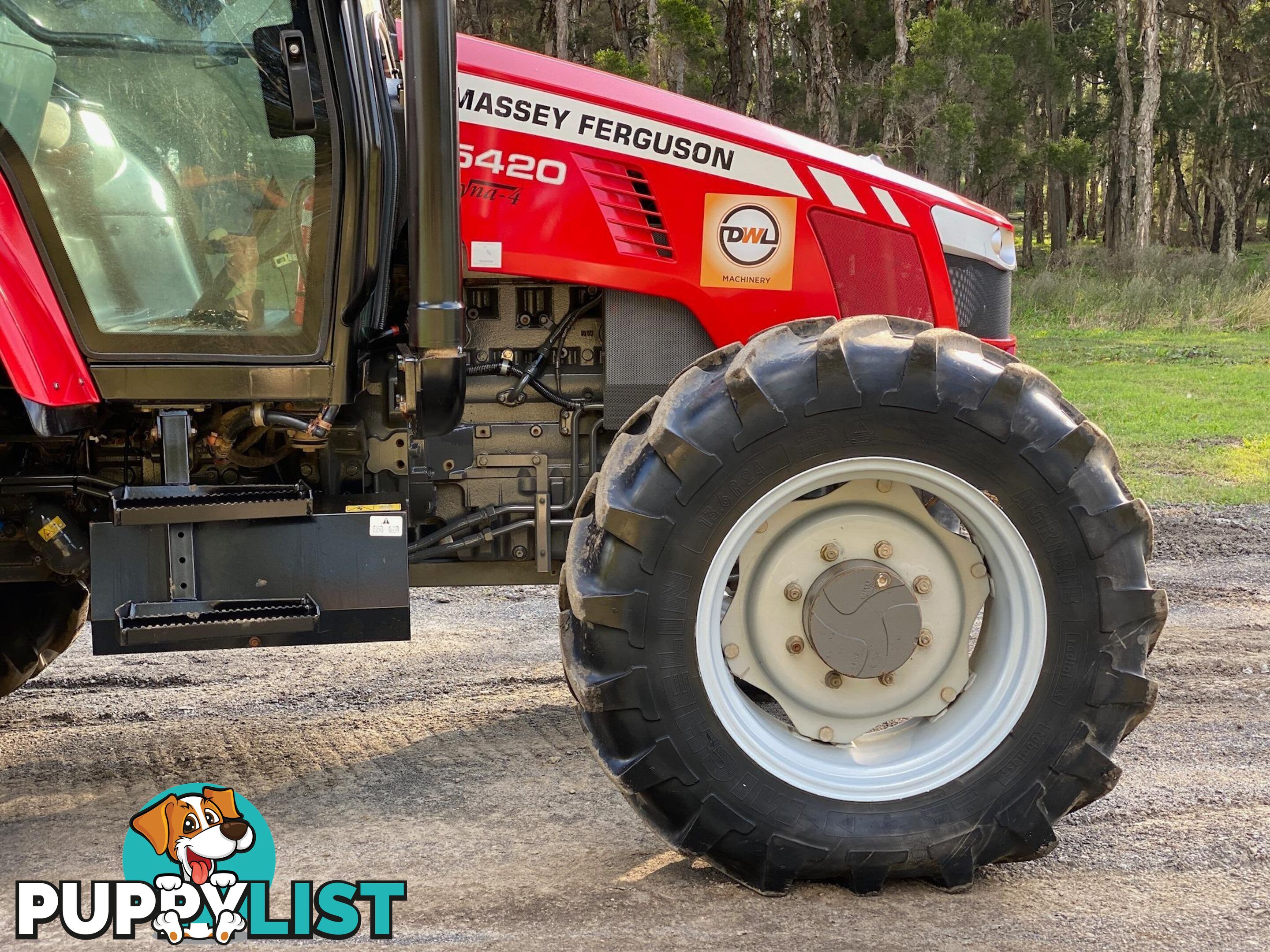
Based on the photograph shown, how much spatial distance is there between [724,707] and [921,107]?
19899 millimetres

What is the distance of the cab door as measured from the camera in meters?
2.95

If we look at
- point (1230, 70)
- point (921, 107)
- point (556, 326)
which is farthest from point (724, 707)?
point (1230, 70)

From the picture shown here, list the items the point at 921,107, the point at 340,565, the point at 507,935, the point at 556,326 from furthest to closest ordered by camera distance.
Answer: the point at 921,107 < the point at 556,326 < the point at 340,565 < the point at 507,935

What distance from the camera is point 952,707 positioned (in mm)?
3086

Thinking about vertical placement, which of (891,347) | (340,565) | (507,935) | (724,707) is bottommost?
(507,935)

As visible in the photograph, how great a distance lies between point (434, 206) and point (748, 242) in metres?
1.17

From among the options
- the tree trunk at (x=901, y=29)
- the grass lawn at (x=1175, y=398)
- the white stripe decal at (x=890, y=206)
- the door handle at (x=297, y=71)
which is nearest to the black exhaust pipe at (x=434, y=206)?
the door handle at (x=297, y=71)

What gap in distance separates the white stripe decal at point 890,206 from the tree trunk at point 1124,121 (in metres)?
23.4

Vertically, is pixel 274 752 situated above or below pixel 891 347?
below

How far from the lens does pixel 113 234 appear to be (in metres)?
3.06

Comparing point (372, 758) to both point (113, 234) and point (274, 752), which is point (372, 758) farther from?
point (113, 234)

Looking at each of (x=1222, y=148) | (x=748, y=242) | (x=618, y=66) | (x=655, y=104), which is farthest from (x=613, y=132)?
(x=1222, y=148)

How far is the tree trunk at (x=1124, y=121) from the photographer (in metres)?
27.2

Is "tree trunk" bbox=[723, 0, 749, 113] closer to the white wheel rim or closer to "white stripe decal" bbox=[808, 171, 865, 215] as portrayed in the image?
"white stripe decal" bbox=[808, 171, 865, 215]
